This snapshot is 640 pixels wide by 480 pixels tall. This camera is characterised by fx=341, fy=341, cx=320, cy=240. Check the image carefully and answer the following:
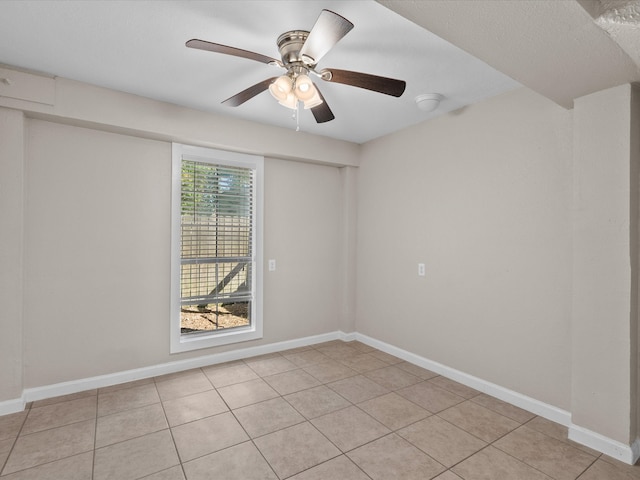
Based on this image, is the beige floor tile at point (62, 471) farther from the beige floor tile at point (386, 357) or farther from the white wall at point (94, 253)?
the beige floor tile at point (386, 357)

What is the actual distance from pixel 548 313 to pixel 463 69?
182cm

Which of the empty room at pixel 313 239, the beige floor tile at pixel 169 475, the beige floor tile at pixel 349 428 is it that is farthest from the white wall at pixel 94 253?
the beige floor tile at pixel 349 428

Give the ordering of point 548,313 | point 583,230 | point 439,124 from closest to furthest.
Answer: point 583,230 → point 548,313 → point 439,124

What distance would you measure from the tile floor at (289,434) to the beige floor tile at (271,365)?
0.50ft

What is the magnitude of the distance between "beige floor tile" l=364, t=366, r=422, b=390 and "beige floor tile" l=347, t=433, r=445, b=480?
0.81m

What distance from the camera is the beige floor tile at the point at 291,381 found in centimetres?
286

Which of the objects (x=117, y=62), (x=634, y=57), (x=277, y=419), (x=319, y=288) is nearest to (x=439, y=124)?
(x=634, y=57)

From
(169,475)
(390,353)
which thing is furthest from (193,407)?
(390,353)

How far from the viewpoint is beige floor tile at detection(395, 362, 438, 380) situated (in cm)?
318

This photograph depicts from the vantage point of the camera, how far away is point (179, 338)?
10.6 feet

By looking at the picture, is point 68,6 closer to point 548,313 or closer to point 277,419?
point 277,419

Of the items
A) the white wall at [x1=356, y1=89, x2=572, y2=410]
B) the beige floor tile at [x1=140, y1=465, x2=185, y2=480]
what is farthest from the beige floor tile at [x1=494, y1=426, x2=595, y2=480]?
the beige floor tile at [x1=140, y1=465, x2=185, y2=480]

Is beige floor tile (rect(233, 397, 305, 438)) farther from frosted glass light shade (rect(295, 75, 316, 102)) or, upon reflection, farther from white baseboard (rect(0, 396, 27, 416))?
frosted glass light shade (rect(295, 75, 316, 102))

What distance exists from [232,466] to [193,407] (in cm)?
80
